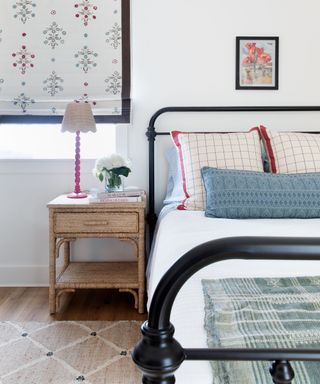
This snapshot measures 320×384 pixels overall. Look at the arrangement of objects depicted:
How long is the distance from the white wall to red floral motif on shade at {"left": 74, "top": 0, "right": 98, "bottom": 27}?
0.25m

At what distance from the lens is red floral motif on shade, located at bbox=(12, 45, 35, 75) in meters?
2.69

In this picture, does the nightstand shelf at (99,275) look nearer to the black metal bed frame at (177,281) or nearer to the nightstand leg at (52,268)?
the nightstand leg at (52,268)

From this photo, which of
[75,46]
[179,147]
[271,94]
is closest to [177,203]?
[179,147]

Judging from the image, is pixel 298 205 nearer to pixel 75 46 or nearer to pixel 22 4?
pixel 75 46

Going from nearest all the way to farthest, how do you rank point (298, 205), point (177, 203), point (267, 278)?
point (267, 278)
point (298, 205)
point (177, 203)

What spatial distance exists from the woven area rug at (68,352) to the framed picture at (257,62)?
1.62 metres

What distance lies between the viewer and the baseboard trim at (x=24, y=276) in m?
2.83

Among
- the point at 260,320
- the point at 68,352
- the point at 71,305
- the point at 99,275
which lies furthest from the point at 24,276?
the point at 260,320

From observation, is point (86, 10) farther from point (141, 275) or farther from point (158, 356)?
point (158, 356)

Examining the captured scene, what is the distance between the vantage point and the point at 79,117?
2.41 m

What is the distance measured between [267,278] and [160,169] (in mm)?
1638

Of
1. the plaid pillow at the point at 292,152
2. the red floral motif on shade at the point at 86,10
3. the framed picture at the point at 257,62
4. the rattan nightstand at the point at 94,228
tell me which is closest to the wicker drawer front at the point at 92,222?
the rattan nightstand at the point at 94,228

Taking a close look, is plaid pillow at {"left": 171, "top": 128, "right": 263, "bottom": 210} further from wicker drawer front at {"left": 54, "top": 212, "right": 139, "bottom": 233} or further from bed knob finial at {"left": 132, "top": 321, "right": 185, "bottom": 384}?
bed knob finial at {"left": 132, "top": 321, "right": 185, "bottom": 384}

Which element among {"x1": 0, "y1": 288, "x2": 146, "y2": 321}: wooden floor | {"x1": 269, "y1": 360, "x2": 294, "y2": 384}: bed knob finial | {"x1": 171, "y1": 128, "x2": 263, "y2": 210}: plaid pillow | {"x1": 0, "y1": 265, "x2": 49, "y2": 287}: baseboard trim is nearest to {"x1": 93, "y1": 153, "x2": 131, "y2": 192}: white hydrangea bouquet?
{"x1": 171, "y1": 128, "x2": 263, "y2": 210}: plaid pillow
